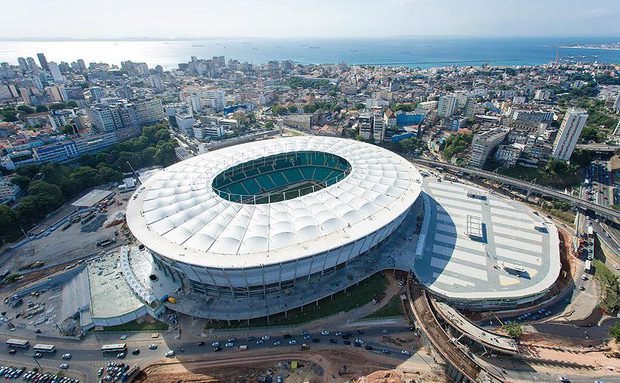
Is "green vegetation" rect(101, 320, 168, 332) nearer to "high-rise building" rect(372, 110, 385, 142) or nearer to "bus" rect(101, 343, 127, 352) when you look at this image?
"bus" rect(101, 343, 127, 352)

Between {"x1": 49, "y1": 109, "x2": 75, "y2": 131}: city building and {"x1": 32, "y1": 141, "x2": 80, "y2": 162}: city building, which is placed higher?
{"x1": 49, "y1": 109, "x2": 75, "y2": 131}: city building

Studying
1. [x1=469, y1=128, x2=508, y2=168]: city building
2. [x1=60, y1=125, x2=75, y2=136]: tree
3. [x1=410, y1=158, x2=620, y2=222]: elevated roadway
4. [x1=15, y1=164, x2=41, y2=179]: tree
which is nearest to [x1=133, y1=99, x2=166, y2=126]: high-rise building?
[x1=60, y1=125, x2=75, y2=136]: tree

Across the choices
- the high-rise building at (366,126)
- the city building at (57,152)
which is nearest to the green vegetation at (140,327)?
the city building at (57,152)

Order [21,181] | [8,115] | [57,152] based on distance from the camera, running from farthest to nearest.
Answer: [8,115] < [57,152] < [21,181]

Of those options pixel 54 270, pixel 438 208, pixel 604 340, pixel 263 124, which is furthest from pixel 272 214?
pixel 263 124

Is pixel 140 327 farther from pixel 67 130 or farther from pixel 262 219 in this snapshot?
pixel 67 130

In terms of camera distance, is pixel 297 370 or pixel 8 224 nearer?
pixel 297 370

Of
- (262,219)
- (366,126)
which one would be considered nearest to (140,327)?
(262,219)
